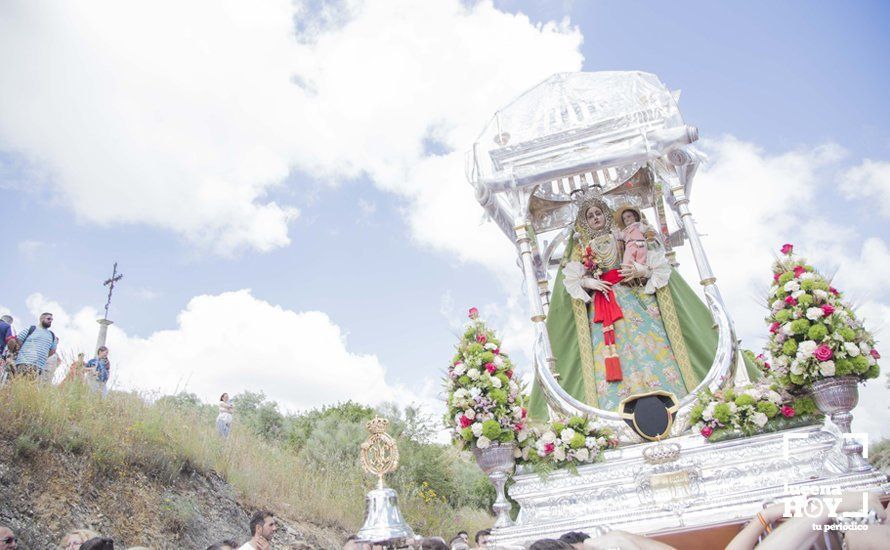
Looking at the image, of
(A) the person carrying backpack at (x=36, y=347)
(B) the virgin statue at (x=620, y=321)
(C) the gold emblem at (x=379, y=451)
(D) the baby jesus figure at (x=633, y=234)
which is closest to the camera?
(C) the gold emblem at (x=379, y=451)

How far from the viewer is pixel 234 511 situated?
32.8ft

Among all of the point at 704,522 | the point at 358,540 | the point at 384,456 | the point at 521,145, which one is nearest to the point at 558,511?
the point at 704,522

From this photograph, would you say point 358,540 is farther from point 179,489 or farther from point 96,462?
point 179,489

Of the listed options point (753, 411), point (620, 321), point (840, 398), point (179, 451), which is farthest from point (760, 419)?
point (179, 451)

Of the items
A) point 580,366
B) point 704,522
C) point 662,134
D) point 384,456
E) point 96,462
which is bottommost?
point 704,522

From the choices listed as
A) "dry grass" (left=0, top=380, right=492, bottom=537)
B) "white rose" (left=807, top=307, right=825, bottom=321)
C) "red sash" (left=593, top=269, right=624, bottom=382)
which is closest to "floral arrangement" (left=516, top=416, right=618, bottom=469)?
"red sash" (left=593, top=269, right=624, bottom=382)

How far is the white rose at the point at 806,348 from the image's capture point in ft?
18.6

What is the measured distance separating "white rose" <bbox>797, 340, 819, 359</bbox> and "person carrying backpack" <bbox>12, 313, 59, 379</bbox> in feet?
32.7

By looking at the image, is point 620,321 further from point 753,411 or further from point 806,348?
point 806,348

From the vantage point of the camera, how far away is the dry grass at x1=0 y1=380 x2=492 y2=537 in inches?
310

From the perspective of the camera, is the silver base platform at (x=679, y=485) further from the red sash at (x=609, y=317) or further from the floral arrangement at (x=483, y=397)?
the red sash at (x=609, y=317)

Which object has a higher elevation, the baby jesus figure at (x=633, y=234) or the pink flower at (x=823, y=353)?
the baby jesus figure at (x=633, y=234)

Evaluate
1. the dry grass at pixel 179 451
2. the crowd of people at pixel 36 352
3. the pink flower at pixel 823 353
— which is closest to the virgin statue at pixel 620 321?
the pink flower at pixel 823 353

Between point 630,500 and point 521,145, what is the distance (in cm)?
487
